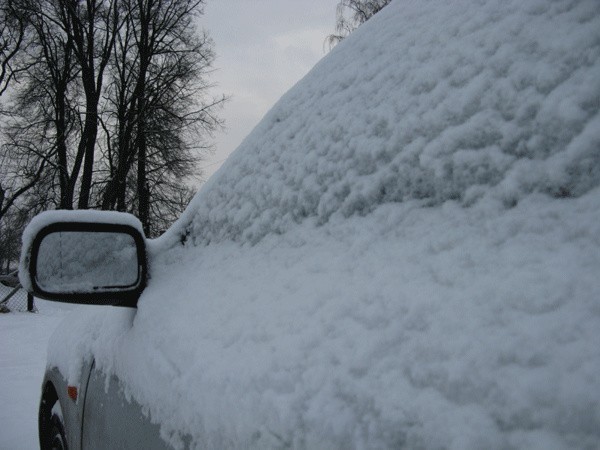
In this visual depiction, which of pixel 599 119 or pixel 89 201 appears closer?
pixel 599 119

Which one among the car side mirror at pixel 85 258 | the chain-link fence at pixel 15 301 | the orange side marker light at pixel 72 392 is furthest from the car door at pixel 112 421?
the chain-link fence at pixel 15 301

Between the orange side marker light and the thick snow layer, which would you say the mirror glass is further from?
the orange side marker light

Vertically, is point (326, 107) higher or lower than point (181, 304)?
higher

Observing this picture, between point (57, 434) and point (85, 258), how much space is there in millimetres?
1177

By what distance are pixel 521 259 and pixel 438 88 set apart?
0.49 metres

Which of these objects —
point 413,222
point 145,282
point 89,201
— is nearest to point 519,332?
point 413,222

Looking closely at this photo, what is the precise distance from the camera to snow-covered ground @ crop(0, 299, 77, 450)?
3.26m

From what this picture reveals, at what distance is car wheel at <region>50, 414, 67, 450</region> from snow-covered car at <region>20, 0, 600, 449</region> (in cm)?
67

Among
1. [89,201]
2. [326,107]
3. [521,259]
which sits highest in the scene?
[89,201]

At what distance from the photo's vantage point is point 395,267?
829 mm

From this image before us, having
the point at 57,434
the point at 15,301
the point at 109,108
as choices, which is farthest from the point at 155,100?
the point at 57,434

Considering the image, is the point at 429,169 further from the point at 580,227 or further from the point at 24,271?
the point at 24,271

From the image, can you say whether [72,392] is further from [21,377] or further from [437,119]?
[21,377]

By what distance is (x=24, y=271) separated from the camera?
139 cm
